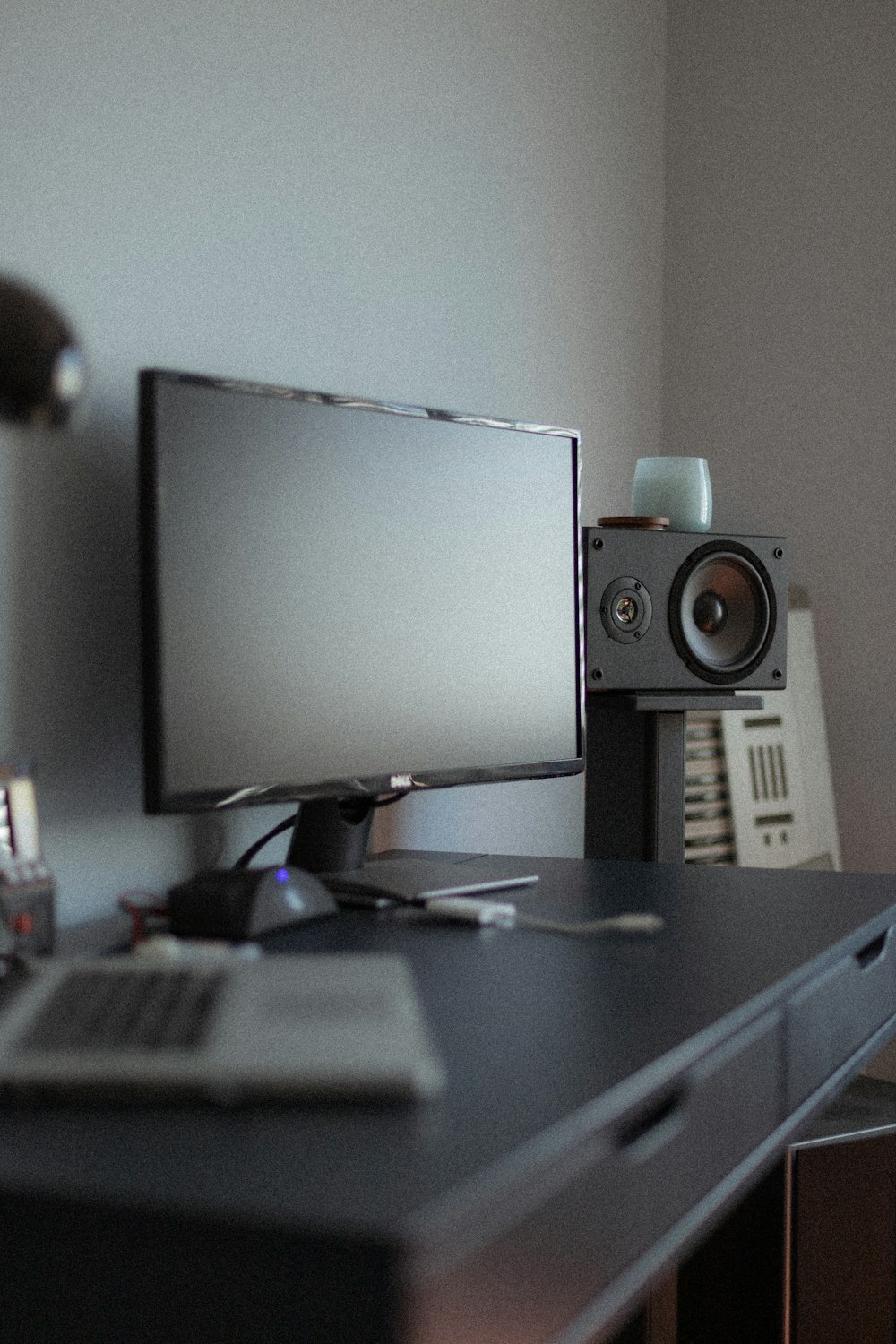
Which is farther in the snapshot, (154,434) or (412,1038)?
(154,434)

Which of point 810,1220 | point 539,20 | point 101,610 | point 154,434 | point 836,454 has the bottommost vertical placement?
point 810,1220

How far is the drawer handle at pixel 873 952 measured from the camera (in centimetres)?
121

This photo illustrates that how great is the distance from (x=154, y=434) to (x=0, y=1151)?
2.11ft

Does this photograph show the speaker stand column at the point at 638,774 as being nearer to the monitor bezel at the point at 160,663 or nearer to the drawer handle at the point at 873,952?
the monitor bezel at the point at 160,663

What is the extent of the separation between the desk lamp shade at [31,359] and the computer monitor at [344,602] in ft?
0.73

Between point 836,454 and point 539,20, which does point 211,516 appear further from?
point 836,454

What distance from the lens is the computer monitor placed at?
114 centimetres

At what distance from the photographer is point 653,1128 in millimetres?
801

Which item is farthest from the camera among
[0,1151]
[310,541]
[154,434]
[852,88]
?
[852,88]

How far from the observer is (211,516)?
3.80ft

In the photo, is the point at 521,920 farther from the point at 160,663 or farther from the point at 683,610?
the point at 683,610

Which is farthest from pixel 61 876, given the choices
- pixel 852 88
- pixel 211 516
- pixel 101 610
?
pixel 852 88

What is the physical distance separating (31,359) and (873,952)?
882mm

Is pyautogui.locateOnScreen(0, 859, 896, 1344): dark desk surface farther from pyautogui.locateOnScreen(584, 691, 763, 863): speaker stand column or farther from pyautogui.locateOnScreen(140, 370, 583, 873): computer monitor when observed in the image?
pyautogui.locateOnScreen(584, 691, 763, 863): speaker stand column
